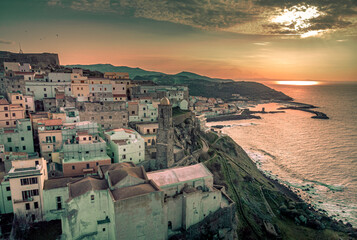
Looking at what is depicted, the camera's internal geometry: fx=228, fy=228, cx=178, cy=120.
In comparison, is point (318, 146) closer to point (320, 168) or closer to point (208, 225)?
point (320, 168)

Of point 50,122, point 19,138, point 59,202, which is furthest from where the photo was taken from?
point 50,122

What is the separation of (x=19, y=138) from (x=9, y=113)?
5156mm

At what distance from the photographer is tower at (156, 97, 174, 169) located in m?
26.0

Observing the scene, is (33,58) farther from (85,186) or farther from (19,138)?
(85,186)

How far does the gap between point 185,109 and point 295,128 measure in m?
47.1

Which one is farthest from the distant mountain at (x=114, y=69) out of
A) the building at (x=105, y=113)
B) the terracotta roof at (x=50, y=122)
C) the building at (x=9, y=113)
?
the terracotta roof at (x=50, y=122)

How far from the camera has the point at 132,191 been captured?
1631 cm

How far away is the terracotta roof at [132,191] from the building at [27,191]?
640 centimetres

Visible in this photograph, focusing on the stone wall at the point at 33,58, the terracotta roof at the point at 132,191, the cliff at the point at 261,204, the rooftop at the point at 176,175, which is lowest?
the cliff at the point at 261,204

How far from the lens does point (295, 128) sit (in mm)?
76125

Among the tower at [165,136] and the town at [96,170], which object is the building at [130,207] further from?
the tower at [165,136]

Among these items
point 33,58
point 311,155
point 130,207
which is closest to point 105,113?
point 130,207

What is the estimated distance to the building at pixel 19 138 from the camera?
77.6 ft

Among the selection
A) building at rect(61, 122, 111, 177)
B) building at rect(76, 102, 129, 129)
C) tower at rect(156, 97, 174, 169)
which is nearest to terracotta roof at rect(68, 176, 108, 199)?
building at rect(61, 122, 111, 177)
